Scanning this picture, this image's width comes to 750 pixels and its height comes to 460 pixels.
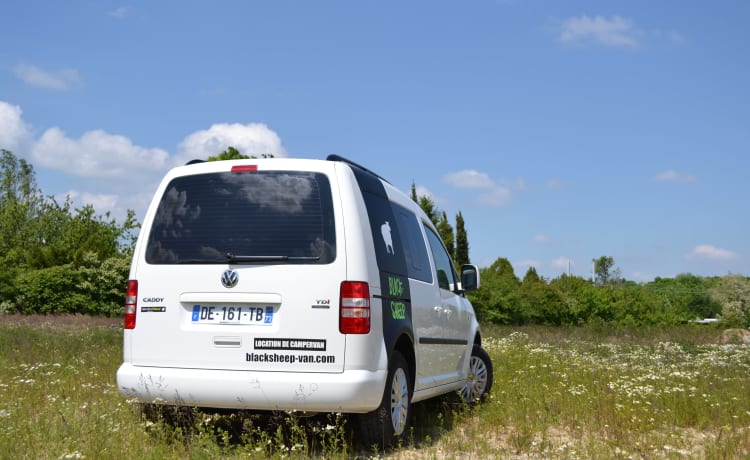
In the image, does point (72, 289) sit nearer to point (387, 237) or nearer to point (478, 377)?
point (478, 377)

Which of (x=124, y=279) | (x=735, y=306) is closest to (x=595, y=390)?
(x=124, y=279)

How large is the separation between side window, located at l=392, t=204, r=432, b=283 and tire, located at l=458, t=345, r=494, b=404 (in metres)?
2.02

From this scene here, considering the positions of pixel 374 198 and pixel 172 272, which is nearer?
pixel 172 272

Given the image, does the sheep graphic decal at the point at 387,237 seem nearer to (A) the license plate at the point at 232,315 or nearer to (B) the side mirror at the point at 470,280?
(A) the license plate at the point at 232,315

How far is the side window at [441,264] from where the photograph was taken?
26.0 feet

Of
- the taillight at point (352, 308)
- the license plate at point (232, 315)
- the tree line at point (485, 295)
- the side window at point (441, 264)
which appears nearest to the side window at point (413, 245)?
the side window at point (441, 264)

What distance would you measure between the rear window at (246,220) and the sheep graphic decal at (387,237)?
70 centimetres

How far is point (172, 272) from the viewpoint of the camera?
5805mm

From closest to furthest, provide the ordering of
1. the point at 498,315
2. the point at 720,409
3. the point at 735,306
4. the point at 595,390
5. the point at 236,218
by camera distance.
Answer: the point at 236,218, the point at 720,409, the point at 595,390, the point at 498,315, the point at 735,306

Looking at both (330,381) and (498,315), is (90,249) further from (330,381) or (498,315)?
(330,381)

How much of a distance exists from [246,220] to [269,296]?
636mm

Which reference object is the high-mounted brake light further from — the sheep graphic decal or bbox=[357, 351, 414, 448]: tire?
bbox=[357, 351, 414, 448]: tire

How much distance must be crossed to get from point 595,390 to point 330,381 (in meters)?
4.63

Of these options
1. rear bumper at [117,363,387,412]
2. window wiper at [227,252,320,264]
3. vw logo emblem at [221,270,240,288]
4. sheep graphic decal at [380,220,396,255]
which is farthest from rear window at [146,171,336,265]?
rear bumper at [117,363,387,412]
